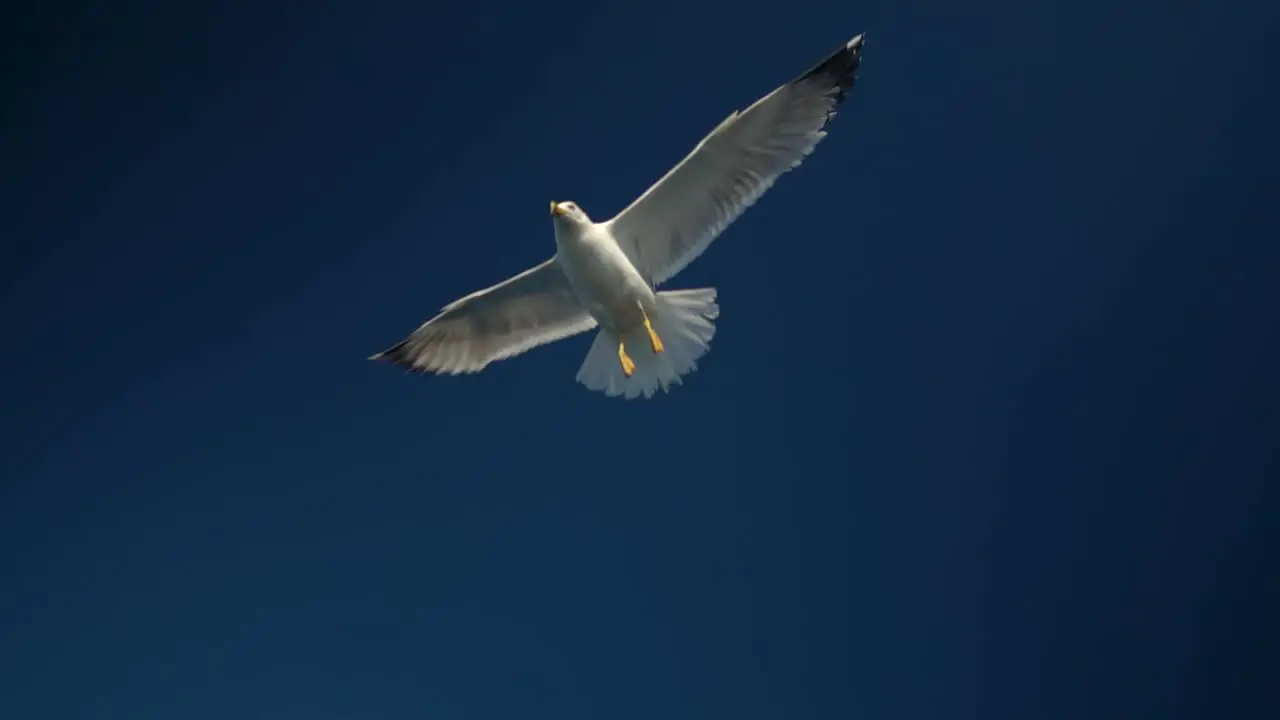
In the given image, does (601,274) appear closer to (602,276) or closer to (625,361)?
(602,276)

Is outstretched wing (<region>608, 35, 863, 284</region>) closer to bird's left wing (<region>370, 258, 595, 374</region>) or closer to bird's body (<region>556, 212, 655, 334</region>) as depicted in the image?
bird's body (<region>556, 212, 655, 334</region>)

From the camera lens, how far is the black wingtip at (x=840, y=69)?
3035 mm

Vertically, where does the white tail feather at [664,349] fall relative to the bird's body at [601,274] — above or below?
below

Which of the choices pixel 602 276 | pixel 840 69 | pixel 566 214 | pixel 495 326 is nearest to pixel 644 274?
pixel 602 276

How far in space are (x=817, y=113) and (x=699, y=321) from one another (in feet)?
2.18

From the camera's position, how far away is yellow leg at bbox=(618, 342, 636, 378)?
3305 millimetres

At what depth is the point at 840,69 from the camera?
10.00 ft

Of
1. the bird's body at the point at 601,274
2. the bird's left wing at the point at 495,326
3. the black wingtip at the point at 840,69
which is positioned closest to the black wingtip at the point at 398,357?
the bird's left wing at the point at 495,326

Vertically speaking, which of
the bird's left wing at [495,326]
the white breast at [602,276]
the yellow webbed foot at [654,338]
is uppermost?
the bird's left wing at [495,326]

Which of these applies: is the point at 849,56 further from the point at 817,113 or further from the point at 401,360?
the point at 401,360

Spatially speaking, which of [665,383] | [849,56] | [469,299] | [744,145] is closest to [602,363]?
[665,383]

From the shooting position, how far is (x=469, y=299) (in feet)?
11.2

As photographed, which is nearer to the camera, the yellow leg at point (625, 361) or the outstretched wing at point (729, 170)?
the outstretched wing at point (729, 170)

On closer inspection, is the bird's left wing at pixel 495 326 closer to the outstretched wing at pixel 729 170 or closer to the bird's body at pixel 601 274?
the bird's body at pixel 601 274
